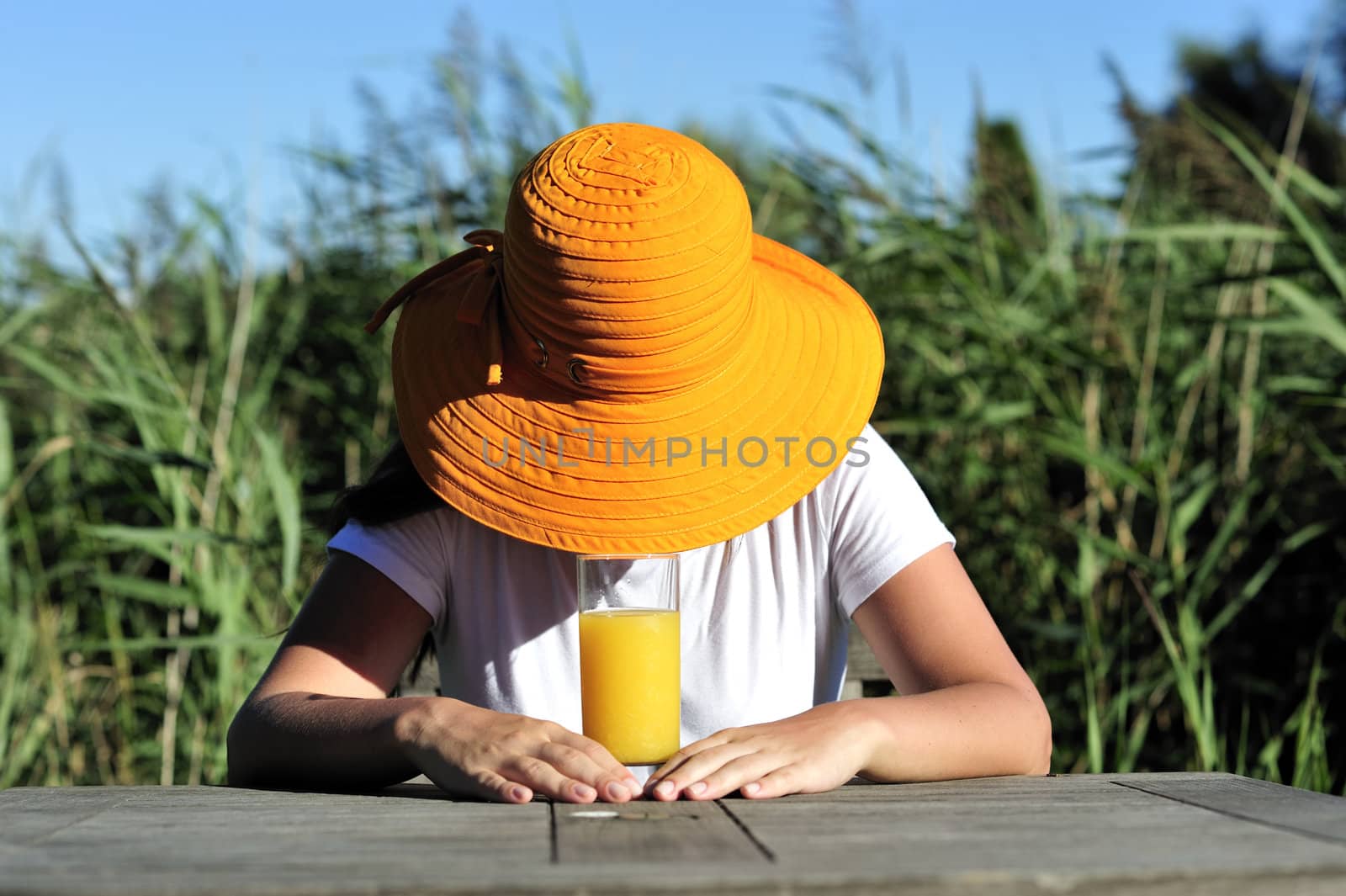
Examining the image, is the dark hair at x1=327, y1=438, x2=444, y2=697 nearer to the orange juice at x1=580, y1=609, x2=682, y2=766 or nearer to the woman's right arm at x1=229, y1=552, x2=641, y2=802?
the woman's right arm at x1=229, y1=552, x2=641, y2=802

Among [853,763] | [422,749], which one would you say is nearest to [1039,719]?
[853,763]

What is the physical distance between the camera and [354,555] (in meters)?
1.57

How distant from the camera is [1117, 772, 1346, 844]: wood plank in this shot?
1000 millimetres

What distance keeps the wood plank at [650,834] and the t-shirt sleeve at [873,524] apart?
0.50 m

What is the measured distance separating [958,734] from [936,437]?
1670mm

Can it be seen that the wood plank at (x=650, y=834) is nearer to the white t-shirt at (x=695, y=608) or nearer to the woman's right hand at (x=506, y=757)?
the woman's right hand at (x=506, y=757)

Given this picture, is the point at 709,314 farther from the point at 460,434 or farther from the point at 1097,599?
the point at 1097,599

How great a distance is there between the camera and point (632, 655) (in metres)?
1.28

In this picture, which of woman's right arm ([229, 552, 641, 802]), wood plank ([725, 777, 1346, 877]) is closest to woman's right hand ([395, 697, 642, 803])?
woman's right arm ([229, 552, 641, 802])

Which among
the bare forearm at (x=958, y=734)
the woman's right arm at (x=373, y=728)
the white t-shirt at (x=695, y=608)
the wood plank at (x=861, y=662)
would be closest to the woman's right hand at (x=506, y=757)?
the woman's right arm at (x=373, y=728)

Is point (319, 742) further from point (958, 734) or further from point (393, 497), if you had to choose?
point (958, 734)

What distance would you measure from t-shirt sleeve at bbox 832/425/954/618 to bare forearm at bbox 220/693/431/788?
0.56 m

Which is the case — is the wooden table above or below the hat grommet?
below

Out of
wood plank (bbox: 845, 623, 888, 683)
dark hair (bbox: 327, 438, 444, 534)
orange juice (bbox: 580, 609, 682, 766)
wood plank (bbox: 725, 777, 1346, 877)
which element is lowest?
wood plank (bbox: 845, 623, 888, 683)
